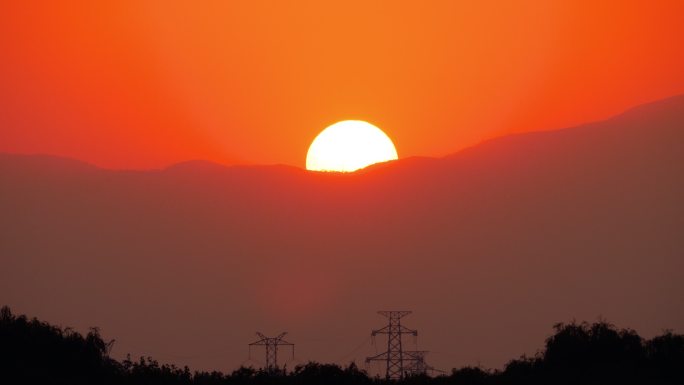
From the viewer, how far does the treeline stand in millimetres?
83625

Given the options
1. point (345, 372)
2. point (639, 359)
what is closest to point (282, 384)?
point (345, 372)

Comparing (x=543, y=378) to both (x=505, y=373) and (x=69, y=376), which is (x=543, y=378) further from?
(x=69, y=376)

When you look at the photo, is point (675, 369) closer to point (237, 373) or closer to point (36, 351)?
point (237, 373)

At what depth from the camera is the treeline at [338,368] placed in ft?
274

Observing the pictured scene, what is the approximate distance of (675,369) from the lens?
88.8 m

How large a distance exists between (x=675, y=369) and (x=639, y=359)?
5.57 meters

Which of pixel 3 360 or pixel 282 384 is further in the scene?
pixel 282 384

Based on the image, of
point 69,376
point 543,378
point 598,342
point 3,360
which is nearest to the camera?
point 3,360

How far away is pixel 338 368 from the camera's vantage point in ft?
322

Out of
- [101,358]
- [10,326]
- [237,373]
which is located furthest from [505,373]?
[10,326]

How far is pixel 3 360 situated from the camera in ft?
258

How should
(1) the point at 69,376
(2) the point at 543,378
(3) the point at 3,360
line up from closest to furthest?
(3) the point at 3,360, (1) the point at 69,376, (2) the point at 543,378

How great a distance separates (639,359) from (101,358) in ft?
125

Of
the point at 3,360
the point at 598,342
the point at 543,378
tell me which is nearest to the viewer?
the point at 3,360
